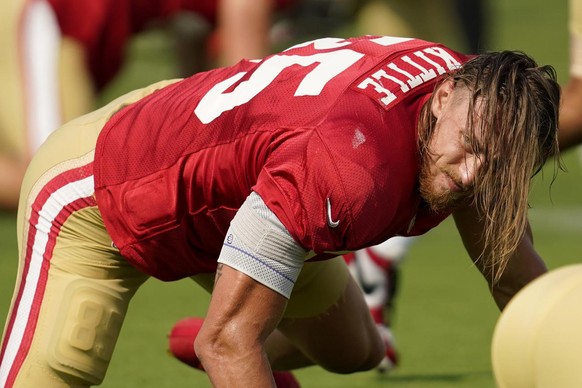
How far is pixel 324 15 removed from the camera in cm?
1470

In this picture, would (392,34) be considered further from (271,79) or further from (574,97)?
(271,79)

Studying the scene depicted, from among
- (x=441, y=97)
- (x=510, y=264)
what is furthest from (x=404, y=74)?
(x=510, y=264)

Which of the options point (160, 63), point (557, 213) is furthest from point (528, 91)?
point (160, 63)

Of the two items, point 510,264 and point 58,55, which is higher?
point 58,55

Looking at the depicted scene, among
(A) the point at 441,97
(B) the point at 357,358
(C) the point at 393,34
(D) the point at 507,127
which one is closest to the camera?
(D) the point at 507,127

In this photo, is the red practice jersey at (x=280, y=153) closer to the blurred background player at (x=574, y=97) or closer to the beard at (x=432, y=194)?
the beard at (x=432, y=194)

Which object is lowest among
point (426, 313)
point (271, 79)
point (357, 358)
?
point (426, 313)

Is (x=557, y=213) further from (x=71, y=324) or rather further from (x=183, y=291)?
(x=71, y=324)

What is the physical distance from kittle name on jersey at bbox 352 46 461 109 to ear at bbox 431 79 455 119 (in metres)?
0.09

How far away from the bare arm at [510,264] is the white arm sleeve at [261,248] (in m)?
0.89

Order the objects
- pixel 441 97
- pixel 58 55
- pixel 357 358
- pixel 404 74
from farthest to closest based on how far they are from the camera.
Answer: pixel 58 55, pixel 357 358, pixel 404 74, pixel 441 97

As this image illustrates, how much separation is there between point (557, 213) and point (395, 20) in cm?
281

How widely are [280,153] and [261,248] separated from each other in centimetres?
23

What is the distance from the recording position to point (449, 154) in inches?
131
